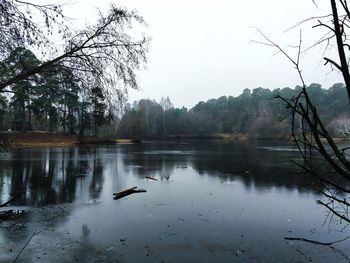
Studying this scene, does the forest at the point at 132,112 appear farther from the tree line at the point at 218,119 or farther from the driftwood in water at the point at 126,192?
the driftwood in water at the point at 126,192

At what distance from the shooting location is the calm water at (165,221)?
8297 millimetres

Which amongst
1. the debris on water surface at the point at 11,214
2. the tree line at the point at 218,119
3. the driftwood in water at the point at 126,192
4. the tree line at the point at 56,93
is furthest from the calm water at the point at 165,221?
the tree line at the point at 218,119

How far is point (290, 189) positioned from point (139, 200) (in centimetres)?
815

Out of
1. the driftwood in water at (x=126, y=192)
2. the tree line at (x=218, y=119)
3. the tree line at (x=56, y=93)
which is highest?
the tree line at (x=218, y=119)

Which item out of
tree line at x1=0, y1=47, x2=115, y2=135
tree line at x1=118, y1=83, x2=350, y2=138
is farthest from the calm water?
tree line at x1=118, y1=83, x2=350, y2=138

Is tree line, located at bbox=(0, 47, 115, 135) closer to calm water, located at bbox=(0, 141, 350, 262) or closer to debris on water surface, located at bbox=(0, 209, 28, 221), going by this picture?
calm water, located at bbox=(0, 141, 350, 262)

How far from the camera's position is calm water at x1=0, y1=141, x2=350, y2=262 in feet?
27.2

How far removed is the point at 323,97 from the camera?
10200 centimetres

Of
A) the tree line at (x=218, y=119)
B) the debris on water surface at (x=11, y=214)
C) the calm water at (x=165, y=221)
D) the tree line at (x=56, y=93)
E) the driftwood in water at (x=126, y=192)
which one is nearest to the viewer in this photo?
the tree line at (x=56, y=93)

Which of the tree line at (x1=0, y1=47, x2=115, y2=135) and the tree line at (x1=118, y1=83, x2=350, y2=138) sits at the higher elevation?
the tree line at (x1=118, y1=83, x2=350, y2=138)

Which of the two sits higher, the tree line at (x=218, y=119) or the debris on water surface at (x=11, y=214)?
the tree line at (x=218, y=119)

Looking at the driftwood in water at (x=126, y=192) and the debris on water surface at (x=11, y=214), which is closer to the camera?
the debris on water surface at (x=11, y=214)

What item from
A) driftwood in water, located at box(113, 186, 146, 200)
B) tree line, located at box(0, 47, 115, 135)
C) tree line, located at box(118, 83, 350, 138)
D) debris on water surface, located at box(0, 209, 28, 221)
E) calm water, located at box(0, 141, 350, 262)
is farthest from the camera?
tree line, located at box(118, 83, 350, 138)

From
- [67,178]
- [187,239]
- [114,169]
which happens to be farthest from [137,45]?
[114,169]
